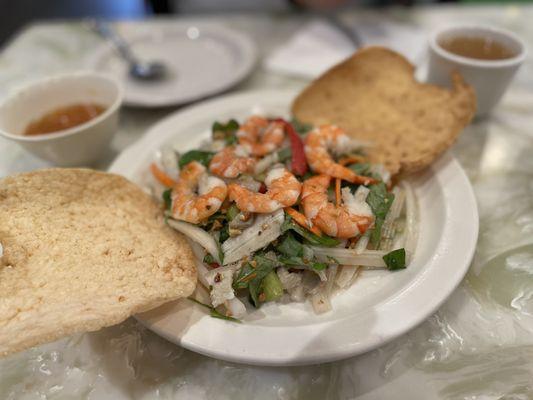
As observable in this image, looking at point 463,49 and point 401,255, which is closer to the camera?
point 401,255

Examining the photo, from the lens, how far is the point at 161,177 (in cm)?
230

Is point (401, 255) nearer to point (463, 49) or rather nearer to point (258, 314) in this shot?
point (258, 314)

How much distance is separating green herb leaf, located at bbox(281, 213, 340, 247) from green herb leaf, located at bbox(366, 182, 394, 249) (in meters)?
0.24

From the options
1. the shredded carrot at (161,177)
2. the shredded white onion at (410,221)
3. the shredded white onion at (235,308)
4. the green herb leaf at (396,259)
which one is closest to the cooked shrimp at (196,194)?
the shredded carrot at (161,177)

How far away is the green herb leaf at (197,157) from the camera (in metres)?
2.19

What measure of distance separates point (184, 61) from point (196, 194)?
2.07 m

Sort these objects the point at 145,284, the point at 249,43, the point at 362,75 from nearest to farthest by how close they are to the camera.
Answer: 1. the point at 145,284
2. the point at 362,75
3. the point at 249,43

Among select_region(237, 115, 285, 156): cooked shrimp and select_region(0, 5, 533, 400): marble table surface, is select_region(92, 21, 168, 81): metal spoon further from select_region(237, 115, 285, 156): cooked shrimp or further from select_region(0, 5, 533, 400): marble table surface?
select_region(0, 5, 533, 400): marble table surface

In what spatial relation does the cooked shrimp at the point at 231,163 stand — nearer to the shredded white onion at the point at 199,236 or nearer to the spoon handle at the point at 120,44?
the shredded white onion at the point at 199,236

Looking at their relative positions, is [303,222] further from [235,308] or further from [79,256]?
[79,256]

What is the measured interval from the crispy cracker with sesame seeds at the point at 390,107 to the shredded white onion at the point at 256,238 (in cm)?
77

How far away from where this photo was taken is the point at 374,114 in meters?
2.56

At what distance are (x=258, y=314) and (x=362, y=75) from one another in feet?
5.91

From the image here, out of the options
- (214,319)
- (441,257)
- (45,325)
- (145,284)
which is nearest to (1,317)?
(45,325)
